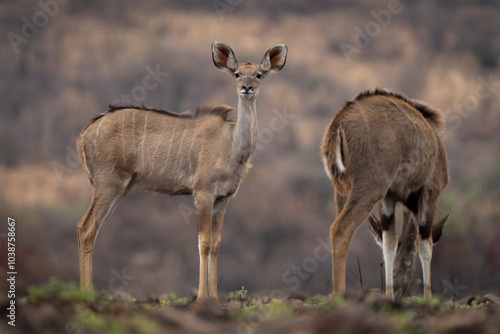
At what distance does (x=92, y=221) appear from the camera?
6.93 meters

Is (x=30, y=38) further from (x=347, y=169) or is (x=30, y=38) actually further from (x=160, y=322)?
(x=160, y=322)

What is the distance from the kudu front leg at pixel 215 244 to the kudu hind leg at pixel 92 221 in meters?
0.95

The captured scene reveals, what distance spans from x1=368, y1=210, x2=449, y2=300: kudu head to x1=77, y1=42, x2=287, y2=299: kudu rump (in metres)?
1.46

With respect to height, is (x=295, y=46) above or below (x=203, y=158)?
above

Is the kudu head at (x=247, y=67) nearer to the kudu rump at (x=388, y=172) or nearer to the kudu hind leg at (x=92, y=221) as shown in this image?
the kudu rump at (x=388, y=172)

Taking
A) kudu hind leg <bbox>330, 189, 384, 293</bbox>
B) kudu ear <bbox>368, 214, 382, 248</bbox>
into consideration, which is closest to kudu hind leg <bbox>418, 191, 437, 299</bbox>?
kudu ear <bbox>368, 214, 382, 248</bbox>

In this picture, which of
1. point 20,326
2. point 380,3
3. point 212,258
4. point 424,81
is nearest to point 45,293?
point 20,326

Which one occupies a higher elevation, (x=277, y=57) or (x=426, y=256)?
(x=277, y=57)

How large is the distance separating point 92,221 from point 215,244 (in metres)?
1.21

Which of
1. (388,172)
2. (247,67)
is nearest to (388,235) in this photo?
(388,172)

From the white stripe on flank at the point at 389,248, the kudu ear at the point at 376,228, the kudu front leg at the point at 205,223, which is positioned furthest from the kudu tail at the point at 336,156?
the kudu front leg at the point at 205,223

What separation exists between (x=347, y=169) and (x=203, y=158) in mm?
1700

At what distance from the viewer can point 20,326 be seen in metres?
3.61

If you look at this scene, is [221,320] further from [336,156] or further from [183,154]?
[183,154]
